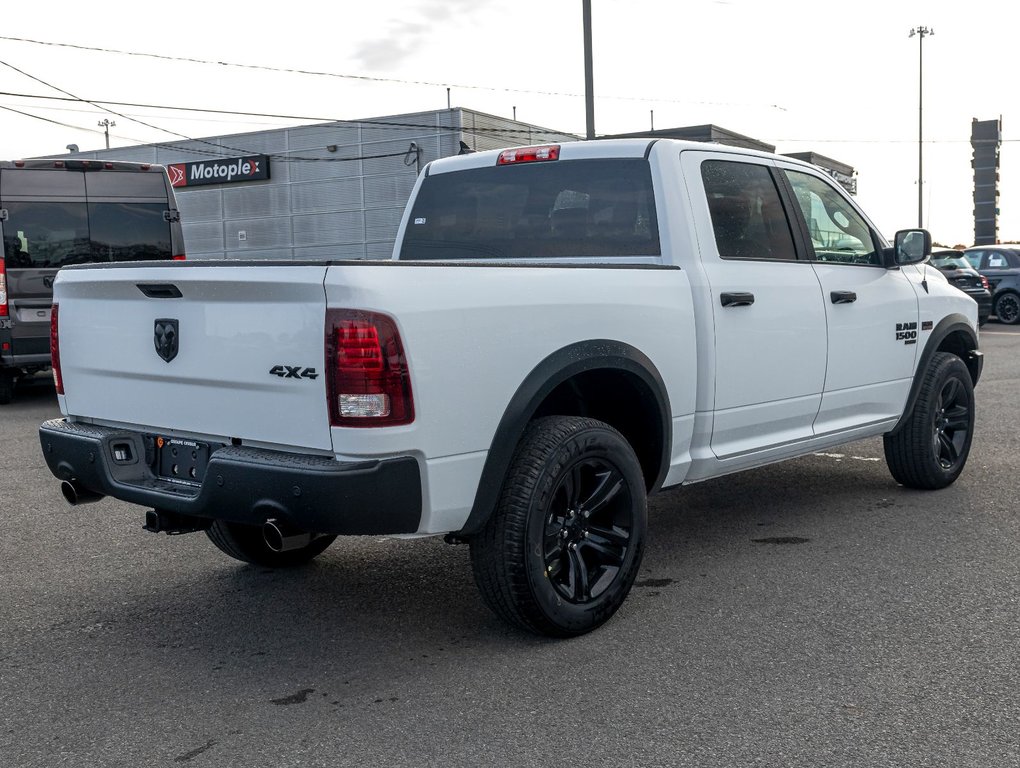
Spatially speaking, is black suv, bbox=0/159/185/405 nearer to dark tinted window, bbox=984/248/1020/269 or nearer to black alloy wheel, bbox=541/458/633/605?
black alloy wheel, bbox=541/458/633/605

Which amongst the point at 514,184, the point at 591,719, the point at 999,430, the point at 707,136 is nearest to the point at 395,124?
the point at 707,136

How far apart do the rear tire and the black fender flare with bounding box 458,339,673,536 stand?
162 centimetres

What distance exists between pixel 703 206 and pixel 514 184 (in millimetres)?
932

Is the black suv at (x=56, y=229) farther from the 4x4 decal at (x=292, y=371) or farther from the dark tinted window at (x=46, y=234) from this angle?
the 4x4 decal at (x=292, y=371)

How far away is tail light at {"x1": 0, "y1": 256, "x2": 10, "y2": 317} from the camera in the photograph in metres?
11.3

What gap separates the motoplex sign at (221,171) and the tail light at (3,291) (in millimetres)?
29942

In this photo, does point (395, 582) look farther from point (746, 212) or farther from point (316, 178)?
point (316, 178)

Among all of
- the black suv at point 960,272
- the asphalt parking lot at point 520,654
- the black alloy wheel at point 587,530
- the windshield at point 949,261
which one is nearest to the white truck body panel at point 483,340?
the black alloy wheel at point 587,530

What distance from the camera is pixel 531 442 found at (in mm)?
4133

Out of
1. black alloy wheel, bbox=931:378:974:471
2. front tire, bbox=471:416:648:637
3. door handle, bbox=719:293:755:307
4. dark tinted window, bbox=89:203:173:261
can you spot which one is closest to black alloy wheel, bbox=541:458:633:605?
front tire, bbox=471:416:648:637

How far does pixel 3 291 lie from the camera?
11.4m

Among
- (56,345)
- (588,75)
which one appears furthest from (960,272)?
(56,345)

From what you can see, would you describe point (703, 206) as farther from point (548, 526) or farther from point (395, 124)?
point (395, 124)

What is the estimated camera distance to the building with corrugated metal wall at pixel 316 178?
37094mm
